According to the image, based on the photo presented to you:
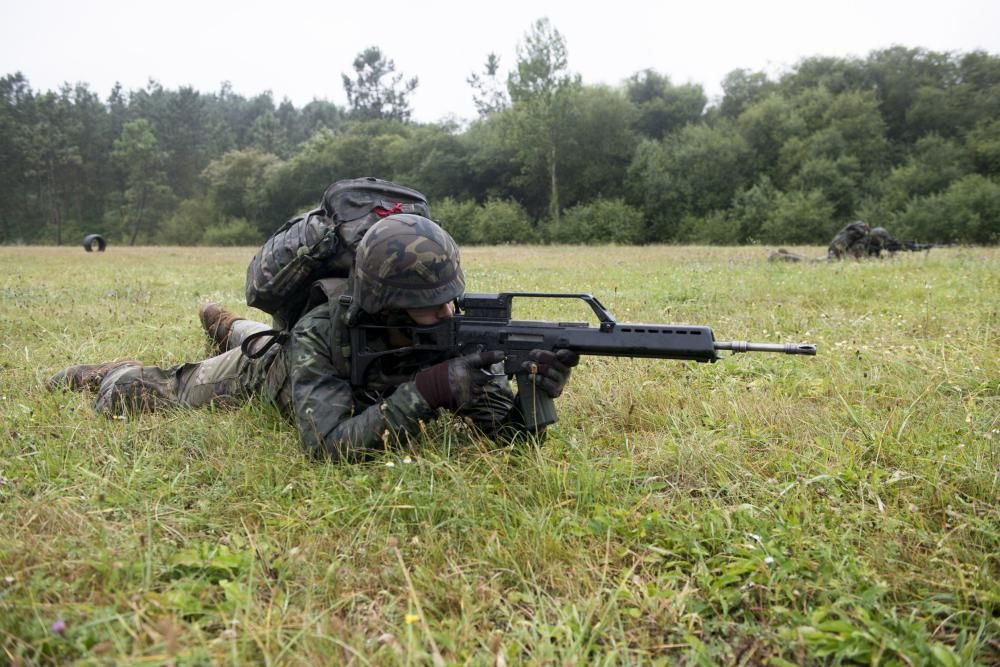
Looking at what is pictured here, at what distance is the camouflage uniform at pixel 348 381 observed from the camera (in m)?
3.37

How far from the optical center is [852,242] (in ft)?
49.6

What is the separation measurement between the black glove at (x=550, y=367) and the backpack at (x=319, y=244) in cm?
138

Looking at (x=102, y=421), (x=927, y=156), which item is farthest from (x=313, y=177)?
(x=102, y=421)

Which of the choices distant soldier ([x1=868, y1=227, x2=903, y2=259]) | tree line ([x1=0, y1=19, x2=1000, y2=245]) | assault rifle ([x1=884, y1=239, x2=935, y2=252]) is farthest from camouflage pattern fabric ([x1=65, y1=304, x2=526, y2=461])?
tree line ([x1=0, y1=19, x2=1000, y2=245])

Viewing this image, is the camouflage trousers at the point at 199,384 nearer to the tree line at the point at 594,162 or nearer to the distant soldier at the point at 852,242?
the distant soldier at the point at 852,242

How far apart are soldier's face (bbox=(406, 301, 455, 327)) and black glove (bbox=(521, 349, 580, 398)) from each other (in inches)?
22.2

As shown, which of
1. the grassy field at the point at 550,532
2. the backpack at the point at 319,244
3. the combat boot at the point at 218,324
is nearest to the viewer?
the grassy field at the point at 550,532

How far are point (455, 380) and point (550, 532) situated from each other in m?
1.01

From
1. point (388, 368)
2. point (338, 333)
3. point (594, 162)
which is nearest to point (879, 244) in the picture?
point (388, 368)

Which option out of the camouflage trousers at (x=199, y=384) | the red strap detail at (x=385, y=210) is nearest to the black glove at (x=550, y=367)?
the red strap detail at (x=385, y=210)

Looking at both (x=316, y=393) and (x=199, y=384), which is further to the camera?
(x=199, y=384)

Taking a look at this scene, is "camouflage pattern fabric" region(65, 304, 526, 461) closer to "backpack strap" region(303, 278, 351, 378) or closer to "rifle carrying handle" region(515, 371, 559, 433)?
"backpack strap" region(303, 278, 351, 378)

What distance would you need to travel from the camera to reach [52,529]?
266 cm

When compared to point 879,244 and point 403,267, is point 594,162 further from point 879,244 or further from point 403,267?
point 403,267
